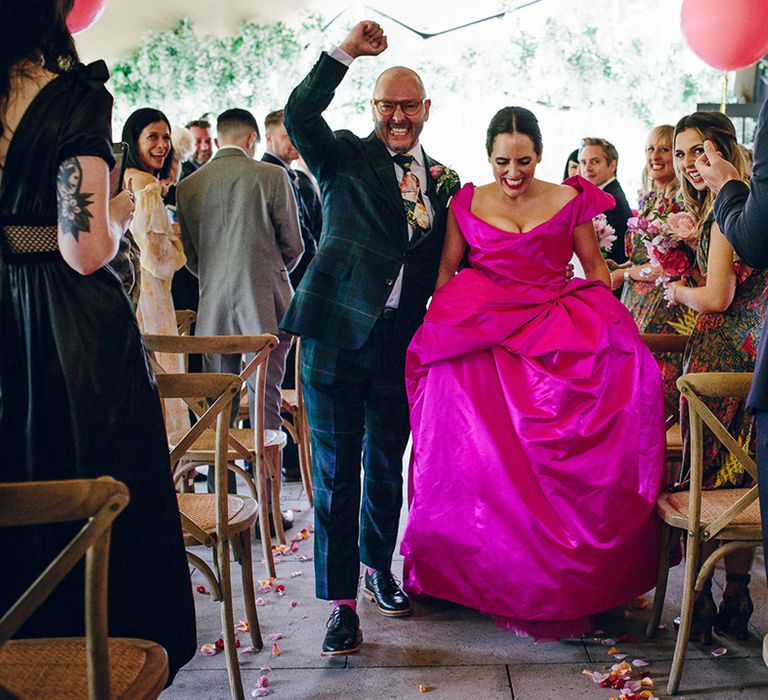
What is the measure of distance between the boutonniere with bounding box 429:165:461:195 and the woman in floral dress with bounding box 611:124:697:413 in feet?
2.39

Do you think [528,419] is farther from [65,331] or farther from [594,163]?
[594,163]

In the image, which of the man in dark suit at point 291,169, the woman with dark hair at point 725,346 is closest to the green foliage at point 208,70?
the man in dark suit at point 291,169

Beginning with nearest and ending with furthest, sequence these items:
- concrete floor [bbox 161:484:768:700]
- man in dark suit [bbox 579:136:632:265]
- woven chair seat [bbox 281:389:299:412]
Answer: concrete floor [bbox 161:484:768:700], woven chair seat [bbox 281:389:299:412], man in dark suit [bbox 579:136:632:265]

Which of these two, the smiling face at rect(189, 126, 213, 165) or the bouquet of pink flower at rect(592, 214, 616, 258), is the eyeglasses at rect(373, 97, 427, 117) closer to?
the bouquet of pink flower at rect(592, 214, 616, 258)

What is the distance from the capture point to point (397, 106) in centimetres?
Result: 244

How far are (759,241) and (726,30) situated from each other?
2.89 m

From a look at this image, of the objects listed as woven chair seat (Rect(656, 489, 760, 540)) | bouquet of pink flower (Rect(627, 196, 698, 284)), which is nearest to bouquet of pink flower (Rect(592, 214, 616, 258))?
bouquet of pink flower (Rect(627, 196, 698, 284))

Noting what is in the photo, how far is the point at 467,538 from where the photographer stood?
247cm

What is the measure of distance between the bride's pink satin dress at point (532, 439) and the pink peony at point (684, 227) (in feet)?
0.81

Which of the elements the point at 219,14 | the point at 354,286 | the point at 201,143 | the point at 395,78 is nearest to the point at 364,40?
the point at 395,78

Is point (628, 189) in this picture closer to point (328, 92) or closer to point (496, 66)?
point (496, 66)

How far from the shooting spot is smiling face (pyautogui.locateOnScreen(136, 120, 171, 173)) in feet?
12.0

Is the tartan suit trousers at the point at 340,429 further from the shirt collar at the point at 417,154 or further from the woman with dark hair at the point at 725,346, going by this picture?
the woman with dark hair at the point at 725,346

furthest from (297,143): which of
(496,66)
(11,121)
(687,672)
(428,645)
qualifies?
(496,66)
